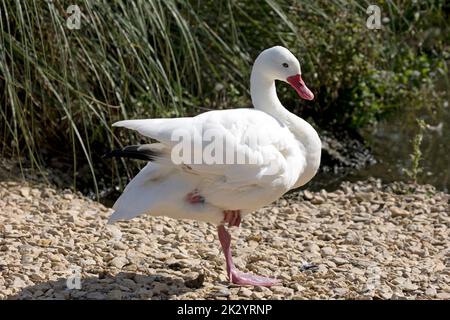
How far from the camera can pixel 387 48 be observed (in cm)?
752

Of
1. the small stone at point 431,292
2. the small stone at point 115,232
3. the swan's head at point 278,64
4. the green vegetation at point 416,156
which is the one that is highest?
the swan's head at point 278,64

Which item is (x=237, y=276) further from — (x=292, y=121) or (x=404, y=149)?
(x=404, y=149)

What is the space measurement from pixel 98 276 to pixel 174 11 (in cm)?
193

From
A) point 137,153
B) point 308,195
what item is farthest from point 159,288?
point 308,195

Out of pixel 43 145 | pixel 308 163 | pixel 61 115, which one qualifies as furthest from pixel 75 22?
pixel 308 163

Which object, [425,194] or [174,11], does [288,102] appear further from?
[174,11]

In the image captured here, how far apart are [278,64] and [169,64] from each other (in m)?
1.46

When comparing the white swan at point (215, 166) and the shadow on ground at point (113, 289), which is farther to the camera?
the shadow on ground at point (113, 289)

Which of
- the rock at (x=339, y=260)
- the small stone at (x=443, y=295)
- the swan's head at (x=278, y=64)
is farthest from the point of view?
Result: the rock at (x=339, y=260)

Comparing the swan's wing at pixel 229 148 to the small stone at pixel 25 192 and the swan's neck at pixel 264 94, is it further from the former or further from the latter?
the small stone at pixel 25 192

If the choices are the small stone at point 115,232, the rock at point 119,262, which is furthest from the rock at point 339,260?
the small stone at point 115,232

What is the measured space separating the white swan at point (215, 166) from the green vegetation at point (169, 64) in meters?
1.19

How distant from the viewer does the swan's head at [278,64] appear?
4414mm

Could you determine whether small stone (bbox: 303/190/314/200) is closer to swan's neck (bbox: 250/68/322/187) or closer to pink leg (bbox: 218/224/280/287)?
swan's neck (bbox: 250/68/322/187)
